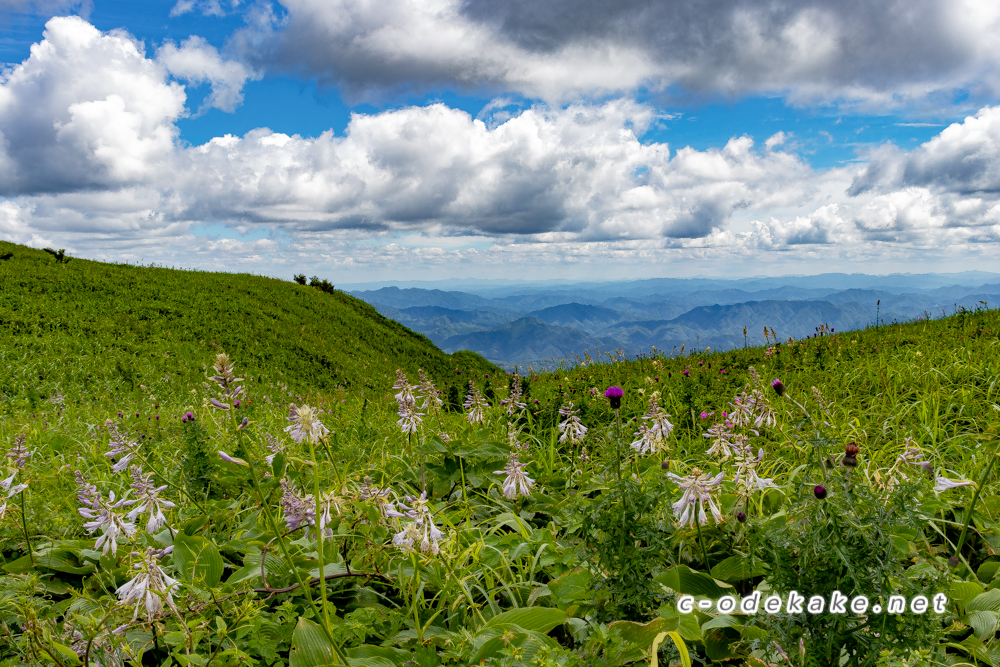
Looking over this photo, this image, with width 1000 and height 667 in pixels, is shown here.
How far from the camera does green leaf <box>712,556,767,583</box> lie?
8.45ft

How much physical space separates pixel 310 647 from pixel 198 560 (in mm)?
969

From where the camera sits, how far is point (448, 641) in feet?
6.77

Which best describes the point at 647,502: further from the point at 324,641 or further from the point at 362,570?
the point at 362,570

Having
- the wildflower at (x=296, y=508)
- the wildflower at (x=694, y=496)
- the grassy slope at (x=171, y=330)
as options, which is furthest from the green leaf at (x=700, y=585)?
the grassy slope at (x=171, y=330)

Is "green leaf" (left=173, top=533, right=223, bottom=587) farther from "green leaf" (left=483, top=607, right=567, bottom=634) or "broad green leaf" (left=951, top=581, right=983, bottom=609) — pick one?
"broad green leaf" (left=951, top=581, right=983, bottom=609)

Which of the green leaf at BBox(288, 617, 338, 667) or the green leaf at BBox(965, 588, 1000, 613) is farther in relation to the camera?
the green leaf at BBox(965, 588, 1000, 613)

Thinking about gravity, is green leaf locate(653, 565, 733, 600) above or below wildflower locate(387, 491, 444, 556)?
below

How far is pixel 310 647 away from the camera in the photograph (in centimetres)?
203

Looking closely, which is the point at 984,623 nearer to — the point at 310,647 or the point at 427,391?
the point at 310,647

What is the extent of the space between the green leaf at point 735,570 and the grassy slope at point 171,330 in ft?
47.3

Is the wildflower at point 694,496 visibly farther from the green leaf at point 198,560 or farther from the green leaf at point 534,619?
the green leaf at point 198,560

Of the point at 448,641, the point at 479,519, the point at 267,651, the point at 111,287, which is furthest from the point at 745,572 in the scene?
the point at 111,287

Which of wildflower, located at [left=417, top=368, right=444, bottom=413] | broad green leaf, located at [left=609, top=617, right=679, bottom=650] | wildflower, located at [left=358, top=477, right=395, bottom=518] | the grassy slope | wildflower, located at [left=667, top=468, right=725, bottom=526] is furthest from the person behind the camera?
the grassy slope

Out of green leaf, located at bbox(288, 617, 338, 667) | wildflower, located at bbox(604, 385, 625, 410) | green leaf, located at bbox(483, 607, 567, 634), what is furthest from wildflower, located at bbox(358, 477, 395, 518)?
wildflower, located at bbox(604, 385, 625, 410)
